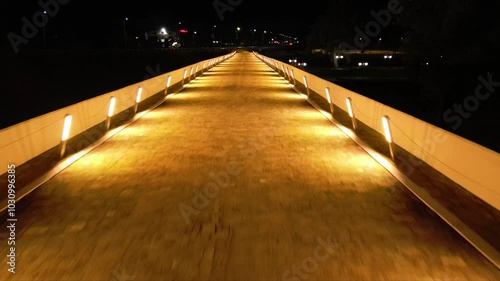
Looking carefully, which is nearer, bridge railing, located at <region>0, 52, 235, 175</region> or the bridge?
the bridge

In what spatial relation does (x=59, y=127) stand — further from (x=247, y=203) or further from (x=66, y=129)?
(x=247, y=203)

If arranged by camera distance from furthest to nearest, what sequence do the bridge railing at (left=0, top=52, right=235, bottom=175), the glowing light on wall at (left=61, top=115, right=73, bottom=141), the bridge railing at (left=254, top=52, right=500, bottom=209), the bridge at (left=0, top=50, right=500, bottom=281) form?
the glowing light on wall at (left=61, top=115, right=73, bottom=141) → the bridge railing at (left=0, top=52, right=235, bottom=175) → the bridge railing at (left=254, top=52, right=500, bottom=209) → the bridge at (left=0, top=50, right=500, bottom=281)

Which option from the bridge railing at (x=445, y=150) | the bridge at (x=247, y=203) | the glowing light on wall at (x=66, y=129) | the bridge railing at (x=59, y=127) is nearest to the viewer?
the bridge at (x=247, y=203)

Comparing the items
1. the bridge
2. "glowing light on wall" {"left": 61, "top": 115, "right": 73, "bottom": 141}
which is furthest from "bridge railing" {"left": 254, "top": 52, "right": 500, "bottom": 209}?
"glowing light on wall" {"left": 61, "top": 115, "right": 73, "bottom": 141}

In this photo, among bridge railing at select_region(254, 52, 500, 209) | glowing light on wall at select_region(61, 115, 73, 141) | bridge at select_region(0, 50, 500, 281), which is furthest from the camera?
glowing light on wall at select_region(61, 115, 73, 141)

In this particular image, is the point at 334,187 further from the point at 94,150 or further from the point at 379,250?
the point at 94,150

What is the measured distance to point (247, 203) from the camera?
8.56 metres

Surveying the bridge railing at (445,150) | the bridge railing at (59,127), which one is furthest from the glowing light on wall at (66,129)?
the bridge railing at (445,150)

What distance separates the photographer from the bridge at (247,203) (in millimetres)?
5996

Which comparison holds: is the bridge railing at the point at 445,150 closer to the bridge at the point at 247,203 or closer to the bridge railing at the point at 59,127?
the bridge at the point at 247,203

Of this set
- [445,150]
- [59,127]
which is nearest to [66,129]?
[59,127]

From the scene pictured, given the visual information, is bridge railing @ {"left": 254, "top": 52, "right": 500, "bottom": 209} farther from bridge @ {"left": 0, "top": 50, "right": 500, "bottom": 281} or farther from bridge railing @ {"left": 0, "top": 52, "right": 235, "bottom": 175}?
bridge railing @ {"left": 0, "top": 52, "right": 235, "bottom": 175}

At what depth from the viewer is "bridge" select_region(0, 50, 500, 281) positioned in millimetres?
5996

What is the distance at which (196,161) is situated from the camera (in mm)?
11992
